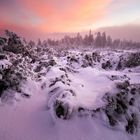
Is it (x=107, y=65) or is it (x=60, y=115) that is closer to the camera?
(x=60, y=115)

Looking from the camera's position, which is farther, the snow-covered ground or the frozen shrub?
the frozen shrub

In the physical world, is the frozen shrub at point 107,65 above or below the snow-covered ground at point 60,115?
below

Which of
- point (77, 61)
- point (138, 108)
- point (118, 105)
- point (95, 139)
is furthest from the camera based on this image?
point (77, 61)

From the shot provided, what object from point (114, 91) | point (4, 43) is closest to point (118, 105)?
point (114, 91)

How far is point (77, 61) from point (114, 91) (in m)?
19.1

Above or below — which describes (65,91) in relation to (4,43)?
below

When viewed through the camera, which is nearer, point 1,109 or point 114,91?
point 1,109

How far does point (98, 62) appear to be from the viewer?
107 ft

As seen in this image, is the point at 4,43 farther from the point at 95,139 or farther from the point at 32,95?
the point at 95,139

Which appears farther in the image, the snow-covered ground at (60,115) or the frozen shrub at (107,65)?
the frozen shrub at (107,65)

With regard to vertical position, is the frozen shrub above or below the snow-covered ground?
below

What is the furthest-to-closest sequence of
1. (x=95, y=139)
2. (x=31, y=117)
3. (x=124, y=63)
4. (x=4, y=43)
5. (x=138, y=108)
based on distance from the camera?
(x=124, y=63)
(x=4, y=43)
(x=138, y=108)
(x=31, y=117)
(x=95, y=139)

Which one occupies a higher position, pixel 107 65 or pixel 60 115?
pixel 60 115

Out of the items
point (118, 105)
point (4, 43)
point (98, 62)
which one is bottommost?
point (98, 62)
